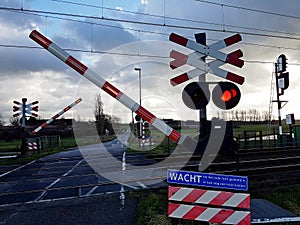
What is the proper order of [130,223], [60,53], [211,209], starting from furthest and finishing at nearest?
[130,223], [60,53], [211,209]

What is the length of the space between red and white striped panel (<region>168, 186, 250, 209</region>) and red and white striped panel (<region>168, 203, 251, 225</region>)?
0.30 ft

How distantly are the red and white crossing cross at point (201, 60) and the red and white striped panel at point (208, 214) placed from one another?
1504 mm

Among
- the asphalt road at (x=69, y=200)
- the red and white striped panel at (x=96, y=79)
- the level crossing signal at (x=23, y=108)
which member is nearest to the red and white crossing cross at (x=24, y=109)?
the level crossing signal at (x=23, y=108)

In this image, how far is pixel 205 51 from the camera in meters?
2.93

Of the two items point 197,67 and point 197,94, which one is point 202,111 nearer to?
point 197,94

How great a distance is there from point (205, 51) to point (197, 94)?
594mm

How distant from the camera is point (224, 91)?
264cm

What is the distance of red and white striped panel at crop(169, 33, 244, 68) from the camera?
2877 mm

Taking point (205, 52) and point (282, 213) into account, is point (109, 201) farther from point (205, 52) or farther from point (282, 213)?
point (205, 52)

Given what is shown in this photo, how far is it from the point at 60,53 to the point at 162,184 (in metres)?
4.35

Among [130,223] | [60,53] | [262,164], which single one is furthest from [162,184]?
[60,53]

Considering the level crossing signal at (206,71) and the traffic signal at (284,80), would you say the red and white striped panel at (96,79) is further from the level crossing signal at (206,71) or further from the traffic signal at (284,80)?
the traffic signal at (284,80)

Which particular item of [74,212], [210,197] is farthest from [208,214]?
[74,212]

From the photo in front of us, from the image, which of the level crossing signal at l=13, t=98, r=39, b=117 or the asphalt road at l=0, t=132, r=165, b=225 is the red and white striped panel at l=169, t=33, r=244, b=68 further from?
the level crossing signal at l=13, t=98, r=39, b=117
